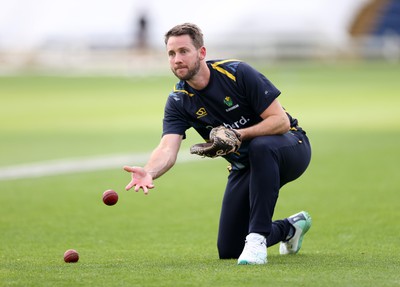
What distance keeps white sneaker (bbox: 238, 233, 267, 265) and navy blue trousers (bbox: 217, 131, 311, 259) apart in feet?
0.21

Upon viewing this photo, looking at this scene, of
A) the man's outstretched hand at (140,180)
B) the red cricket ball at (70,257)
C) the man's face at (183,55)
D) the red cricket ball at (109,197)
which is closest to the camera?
the red cricket ball at (109,197)

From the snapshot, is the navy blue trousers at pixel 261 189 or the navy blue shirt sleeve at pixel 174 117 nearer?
the navy blue trousers at pixel 261 189

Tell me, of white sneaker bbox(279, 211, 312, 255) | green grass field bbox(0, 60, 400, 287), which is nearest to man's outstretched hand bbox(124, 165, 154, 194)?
green grass field bbox(0, 60, 400, 287)

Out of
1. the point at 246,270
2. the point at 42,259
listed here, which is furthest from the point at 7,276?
the point at 246,270

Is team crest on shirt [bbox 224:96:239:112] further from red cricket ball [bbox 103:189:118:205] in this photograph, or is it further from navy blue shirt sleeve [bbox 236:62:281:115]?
red cricket ball [bbox 103:189:118:205]

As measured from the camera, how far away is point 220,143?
727 cm

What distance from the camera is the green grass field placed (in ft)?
Result: 22.6

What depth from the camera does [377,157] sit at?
1594 cm

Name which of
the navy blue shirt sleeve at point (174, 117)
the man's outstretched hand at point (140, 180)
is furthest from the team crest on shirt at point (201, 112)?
the man's outstretched hand at point (140, 180)

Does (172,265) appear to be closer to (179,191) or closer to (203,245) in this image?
(203,245)

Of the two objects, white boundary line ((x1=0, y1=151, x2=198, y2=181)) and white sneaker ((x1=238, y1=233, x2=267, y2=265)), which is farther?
white boundary line ((x1=0, y1=151, x2=198, y2=181))

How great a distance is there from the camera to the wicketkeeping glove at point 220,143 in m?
7.28

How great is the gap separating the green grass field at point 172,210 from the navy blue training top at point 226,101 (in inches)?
44.3

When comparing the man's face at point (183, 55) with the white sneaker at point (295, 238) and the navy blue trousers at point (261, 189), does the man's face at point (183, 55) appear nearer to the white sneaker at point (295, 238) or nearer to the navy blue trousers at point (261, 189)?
the navy blue trousers at point (261, 189)
